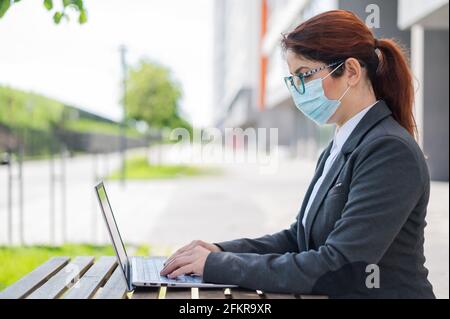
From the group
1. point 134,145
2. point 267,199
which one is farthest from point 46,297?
point 134,145

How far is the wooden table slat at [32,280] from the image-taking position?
1992 mm

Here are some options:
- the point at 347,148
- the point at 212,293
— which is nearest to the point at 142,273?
the point at 212,293

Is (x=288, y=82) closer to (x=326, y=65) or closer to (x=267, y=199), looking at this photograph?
(x=326, y=65)

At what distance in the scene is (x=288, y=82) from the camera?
2.40 m

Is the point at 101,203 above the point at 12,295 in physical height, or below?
above

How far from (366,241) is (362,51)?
0.59 meters

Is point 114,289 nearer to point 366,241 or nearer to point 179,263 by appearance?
point 179,263

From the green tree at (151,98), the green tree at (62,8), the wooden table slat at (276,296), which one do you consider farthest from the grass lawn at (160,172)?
the wooden table slat at (276,296)

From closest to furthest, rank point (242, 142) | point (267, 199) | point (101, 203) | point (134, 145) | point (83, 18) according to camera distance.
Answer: point (101, 203) < point (83, 18) < point (267, 199) < point (242, 142) < point (134, 145)

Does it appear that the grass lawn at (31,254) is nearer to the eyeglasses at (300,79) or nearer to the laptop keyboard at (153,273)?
the laptop keyboard at (153,273)

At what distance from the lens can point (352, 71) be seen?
2240 millimetres

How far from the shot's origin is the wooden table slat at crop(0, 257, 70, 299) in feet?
6.54
